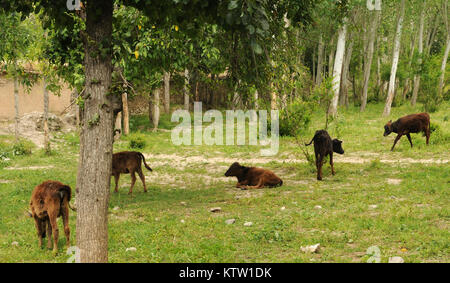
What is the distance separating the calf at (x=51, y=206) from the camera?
6691mm

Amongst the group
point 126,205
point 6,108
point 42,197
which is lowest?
point 126,205

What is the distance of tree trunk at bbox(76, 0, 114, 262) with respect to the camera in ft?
17.6

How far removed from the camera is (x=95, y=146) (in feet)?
17.7

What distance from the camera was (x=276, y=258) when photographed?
239 inches

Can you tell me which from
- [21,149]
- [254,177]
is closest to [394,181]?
[254,177]

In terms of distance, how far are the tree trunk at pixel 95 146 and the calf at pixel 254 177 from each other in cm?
627

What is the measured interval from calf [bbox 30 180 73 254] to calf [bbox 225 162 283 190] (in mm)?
5425

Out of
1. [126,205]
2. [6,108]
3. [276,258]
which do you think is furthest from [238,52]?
[6,108]

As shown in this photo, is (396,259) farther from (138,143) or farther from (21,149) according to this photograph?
(21,149)

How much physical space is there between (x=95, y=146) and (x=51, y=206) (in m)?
1.94

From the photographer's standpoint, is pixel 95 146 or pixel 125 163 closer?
pixel 95 146

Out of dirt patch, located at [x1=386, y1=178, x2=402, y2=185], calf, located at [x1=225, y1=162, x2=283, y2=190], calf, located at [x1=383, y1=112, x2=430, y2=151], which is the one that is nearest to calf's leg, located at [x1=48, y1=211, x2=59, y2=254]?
calf, located at [x1=225, y1=162, x2=283, y2=190]
